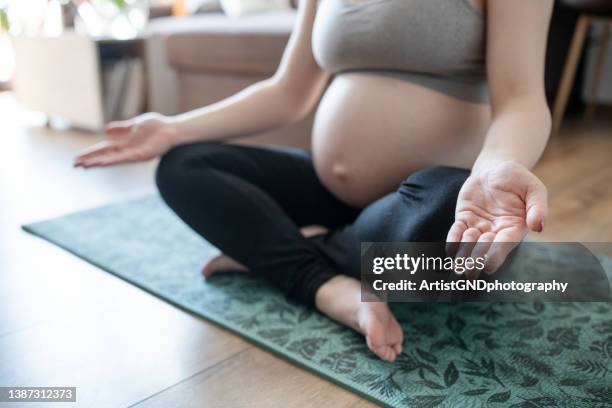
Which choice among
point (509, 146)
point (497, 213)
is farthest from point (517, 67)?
point (497, 213)

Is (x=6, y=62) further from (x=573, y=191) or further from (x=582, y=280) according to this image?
(x=582, y=280)

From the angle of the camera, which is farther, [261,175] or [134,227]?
[134,227]

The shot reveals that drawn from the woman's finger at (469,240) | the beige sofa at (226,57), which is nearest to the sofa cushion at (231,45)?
the beige sofa at (226,57)

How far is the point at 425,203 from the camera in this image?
0.68 m

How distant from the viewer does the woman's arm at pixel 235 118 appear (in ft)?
2.95

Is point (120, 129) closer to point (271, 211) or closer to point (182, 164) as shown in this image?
point (182, 164)

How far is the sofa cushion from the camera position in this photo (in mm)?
1817

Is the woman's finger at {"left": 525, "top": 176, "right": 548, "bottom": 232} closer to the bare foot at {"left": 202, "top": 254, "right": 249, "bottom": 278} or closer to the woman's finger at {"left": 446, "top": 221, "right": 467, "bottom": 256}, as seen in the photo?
the woman's finger at {"left": 446, "top": 221, "right": 467, "bottom": 256}

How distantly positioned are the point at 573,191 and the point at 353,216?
0.80m

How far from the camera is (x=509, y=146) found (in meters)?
0.63

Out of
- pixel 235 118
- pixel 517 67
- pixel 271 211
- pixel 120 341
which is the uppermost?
pixel 517 67

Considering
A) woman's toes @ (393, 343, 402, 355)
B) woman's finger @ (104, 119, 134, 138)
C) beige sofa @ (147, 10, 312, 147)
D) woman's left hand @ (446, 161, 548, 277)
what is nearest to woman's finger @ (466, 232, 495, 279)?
woman's left hand @ (446, 161, 548, 277)

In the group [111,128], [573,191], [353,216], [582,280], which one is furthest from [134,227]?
[573,191]

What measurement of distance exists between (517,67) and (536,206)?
25cm
